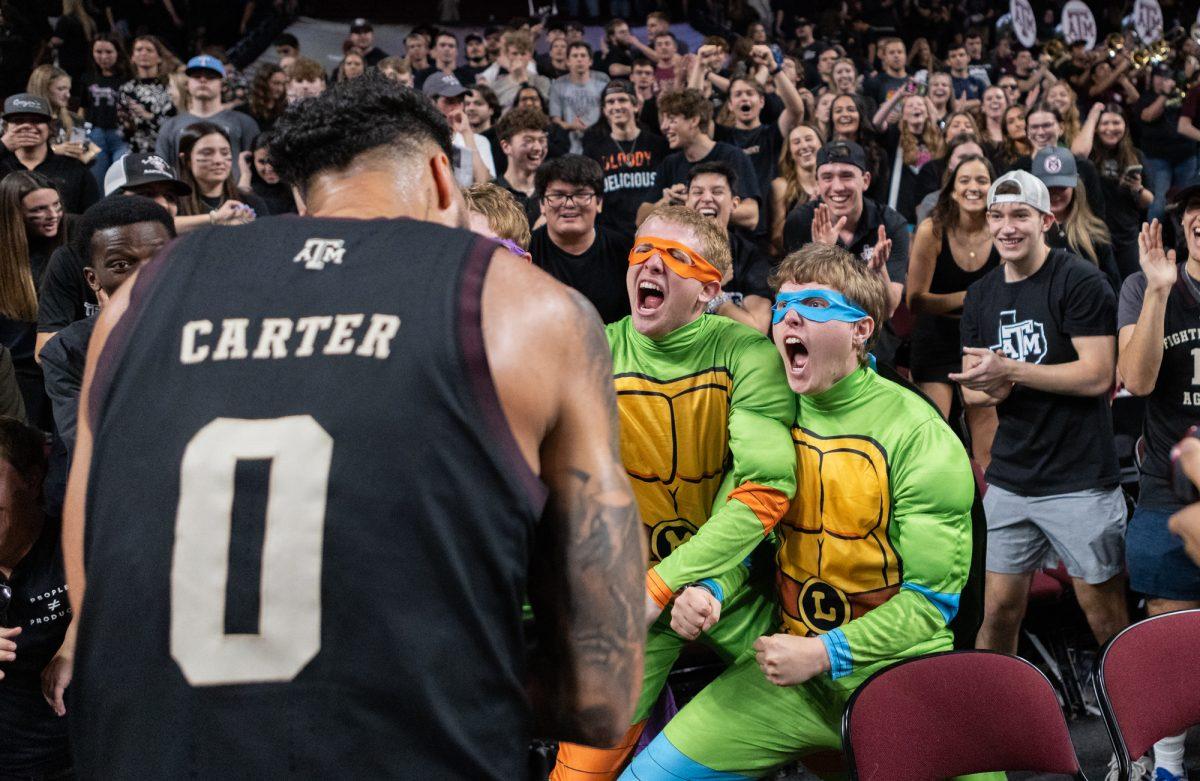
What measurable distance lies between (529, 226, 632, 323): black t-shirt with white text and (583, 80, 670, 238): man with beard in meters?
1.63

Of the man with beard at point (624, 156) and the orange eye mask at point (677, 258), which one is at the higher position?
the orange eye mask at point (677, 258)

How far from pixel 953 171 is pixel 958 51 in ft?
22.3

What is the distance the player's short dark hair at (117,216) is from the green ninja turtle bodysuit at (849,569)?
2249 mm

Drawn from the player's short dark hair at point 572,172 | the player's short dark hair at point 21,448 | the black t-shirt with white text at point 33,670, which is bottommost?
the black t-shirt with white text at point 33,670

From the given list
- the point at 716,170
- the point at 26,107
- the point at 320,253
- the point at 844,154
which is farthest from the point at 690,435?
the point at 26,107

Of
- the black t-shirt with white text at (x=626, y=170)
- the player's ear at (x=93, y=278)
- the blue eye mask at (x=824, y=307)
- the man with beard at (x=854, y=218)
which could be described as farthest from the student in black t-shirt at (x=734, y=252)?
the player's ear at (x=93, y=278)

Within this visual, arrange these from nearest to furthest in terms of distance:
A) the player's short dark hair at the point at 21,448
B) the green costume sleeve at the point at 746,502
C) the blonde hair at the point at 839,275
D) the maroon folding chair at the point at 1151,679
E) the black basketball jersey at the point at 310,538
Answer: the black basketball jersey at the point at 310,538
the green costume sleeve at the point at 746,502
the blonde hair at the point at 839,275
the maroon folding chair at the point at 1151,679
the player's short dark hair at the point at 21,448

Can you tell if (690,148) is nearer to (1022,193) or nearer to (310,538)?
(1022,193)

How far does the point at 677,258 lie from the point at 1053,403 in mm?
1925

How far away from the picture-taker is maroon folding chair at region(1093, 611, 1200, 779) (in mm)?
3350

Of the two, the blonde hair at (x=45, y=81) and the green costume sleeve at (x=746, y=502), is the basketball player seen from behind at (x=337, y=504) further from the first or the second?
the blonde hair at (x=45, y=81)

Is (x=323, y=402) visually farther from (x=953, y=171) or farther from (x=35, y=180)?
(x=953, y=171)

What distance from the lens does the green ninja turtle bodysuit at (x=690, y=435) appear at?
3.35m

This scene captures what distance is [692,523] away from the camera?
11.5 ft
